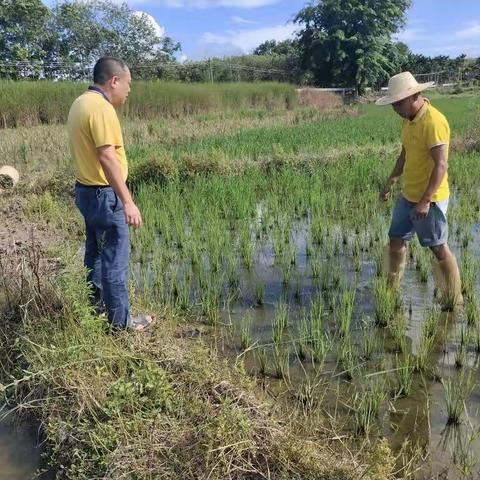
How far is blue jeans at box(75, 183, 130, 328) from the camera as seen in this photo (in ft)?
9.47

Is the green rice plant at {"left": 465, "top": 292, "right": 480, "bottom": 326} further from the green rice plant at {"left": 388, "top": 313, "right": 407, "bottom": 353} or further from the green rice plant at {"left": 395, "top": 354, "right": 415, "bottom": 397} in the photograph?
the green rice plant at {"left": 395, "top": 354, "right": 415, "bottom": 397}

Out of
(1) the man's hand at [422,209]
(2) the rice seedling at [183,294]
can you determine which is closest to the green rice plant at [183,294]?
(2) the rice seedling at [183,294]

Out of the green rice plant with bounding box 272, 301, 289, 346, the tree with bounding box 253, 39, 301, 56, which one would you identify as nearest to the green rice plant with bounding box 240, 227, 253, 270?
the green rice plant with bounding box 272, 301, 289, 346

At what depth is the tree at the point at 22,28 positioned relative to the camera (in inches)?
1061

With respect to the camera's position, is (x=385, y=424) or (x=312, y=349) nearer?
(x=385, y=424)

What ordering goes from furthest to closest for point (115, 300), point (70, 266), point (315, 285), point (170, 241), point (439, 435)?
point (170, 241) < point (315, 285) < point (70, 266) < point (115, 300) < point (439, 435)

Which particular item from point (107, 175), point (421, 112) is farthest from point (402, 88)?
point (107, 175)

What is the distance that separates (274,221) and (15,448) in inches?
148

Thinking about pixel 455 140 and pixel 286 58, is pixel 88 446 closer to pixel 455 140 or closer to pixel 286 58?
pixel 455 140

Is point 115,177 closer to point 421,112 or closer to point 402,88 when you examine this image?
point 402,88

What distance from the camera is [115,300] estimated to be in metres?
2.95

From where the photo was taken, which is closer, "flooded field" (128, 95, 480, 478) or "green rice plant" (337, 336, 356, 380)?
"flooded field" (128, 95, 480, 478)

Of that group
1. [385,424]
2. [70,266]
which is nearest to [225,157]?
[70,266]

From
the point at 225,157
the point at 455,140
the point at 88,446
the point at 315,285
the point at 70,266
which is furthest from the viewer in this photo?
the point at 455,140
